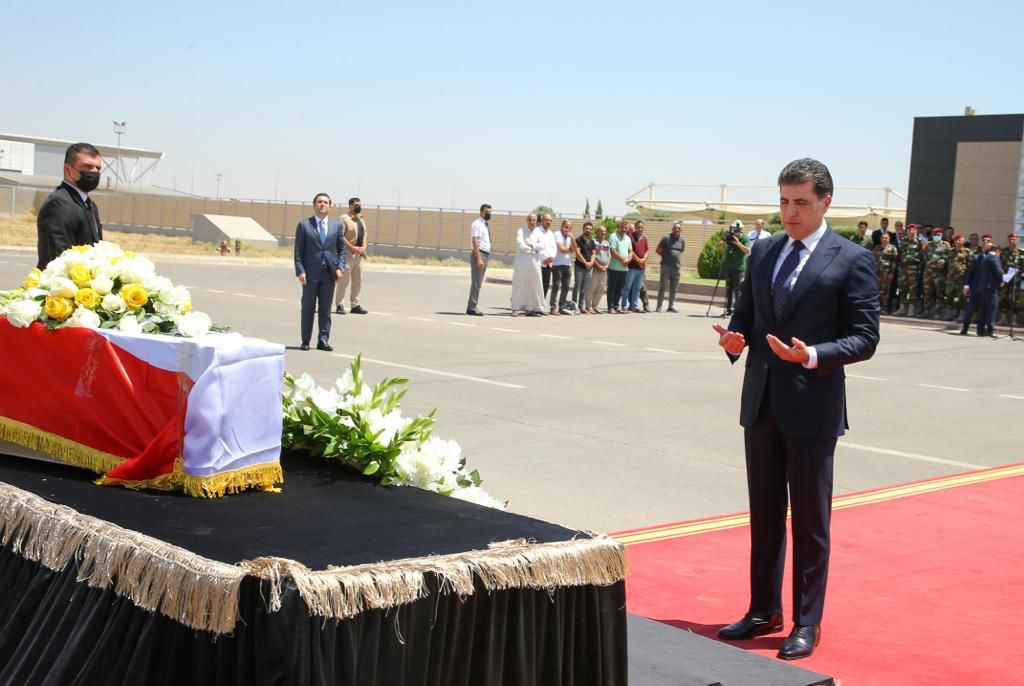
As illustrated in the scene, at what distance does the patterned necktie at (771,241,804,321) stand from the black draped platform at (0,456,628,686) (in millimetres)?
1787

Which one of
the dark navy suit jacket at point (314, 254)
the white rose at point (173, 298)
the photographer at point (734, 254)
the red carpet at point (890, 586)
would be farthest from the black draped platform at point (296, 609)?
the photographer at point (734, 254)

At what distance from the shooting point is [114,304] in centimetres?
438

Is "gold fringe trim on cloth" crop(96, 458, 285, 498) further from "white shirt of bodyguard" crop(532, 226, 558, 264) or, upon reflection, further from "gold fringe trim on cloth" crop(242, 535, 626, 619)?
"white shirt of bodyguard" crop(532, 226, 558, 264)

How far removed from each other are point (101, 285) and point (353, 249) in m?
15.9

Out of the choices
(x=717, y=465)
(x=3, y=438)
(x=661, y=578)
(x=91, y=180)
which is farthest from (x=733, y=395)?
(x=3, y=438)

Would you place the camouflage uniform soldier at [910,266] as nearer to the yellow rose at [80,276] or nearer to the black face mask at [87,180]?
the black face mask at [87,180]

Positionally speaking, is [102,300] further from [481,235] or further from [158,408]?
[481,235]

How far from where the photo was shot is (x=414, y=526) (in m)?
3.64

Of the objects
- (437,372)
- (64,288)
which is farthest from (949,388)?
(64,288)

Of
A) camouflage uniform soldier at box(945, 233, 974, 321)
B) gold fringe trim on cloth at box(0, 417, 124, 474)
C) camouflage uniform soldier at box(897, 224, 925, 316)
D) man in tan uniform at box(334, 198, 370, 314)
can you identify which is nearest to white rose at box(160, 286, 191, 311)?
gold fringe trim on cloth at box(0, 417, 124, 474)

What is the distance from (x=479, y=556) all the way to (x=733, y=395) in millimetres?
9928

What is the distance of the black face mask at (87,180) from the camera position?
21.6ft

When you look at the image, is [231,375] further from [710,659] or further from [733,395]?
[733,395]

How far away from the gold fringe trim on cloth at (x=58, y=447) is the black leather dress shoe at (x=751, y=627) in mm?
2649
